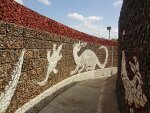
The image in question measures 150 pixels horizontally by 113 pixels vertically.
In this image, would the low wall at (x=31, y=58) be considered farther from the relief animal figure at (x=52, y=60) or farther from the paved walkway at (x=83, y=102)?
the paved walkway at (x=83, y=102)

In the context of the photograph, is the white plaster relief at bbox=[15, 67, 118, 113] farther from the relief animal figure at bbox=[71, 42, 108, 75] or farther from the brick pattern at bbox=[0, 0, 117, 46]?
the brick pattern at bbox=[0, 0, 117, 46]

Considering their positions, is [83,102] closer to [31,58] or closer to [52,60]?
[52,60]

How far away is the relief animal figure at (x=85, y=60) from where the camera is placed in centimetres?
1717

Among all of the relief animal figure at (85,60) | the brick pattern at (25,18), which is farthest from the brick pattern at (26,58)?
the relief animal figure at (85,60)

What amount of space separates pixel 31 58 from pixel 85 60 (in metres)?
10.7

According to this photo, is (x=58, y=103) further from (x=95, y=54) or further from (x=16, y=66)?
(x=95, y=54)

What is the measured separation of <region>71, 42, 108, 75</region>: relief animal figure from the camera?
17172 millimetres

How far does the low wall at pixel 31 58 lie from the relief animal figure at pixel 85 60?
58mm

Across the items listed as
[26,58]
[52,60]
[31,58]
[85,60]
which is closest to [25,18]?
[31,58]

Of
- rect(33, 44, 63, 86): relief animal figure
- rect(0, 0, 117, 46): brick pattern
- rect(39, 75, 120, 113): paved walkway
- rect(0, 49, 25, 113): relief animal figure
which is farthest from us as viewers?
rect(33, 44, 63, 86): relief animal figure

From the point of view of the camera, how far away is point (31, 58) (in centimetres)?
923

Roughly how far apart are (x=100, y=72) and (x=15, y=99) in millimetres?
15715

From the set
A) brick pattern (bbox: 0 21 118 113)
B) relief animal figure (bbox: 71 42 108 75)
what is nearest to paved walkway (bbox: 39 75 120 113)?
brick pattern (bbox: 0 21 118 113)

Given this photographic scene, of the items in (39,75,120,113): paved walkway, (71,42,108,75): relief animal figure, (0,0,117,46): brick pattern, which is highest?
(0,0,117,46): brick pattern
